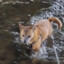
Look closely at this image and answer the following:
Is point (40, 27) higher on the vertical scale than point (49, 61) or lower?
higher

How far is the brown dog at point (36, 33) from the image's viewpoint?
6.36 metres

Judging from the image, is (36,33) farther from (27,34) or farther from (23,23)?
(23,23)

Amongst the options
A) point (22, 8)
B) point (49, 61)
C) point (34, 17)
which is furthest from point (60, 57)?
point (22, 8)

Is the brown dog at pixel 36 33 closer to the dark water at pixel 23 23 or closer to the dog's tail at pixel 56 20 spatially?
the dog's tail at pixel 56 20

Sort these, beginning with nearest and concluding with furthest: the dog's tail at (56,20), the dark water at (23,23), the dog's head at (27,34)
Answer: the dog's head at (27,34) → the dark water at (23,23) → the dog's tail at (56,20)

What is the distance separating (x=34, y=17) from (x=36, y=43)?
1.96 meters

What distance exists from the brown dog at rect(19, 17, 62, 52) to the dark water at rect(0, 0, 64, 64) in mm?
205

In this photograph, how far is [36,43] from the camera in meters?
6.69

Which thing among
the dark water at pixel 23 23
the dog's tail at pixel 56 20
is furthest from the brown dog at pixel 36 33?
the dark water at pixel 23 23

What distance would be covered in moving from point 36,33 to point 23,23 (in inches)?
62.8

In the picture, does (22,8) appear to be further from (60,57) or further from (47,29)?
(60,57)

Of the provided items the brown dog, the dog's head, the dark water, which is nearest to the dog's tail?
the brown dog

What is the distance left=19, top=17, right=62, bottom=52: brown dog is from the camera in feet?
20.9

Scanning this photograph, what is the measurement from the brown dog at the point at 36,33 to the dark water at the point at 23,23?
0.20 metres
